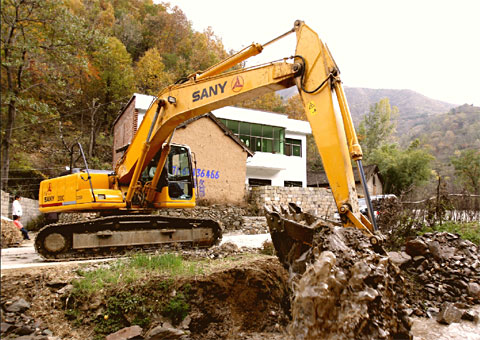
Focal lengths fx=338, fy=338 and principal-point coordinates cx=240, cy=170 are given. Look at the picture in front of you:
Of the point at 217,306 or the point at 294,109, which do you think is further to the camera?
the point at 294,109

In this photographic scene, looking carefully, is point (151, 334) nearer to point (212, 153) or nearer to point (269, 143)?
point (212, 153)

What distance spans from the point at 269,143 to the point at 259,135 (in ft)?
3.43

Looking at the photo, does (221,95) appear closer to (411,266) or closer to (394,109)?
(411,266)

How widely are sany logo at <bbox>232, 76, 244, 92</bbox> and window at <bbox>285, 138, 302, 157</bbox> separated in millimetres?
21131

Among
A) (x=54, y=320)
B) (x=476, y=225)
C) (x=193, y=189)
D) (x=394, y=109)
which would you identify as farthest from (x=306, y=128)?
(x=394, y=109)

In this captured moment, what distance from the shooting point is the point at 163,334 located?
423cm

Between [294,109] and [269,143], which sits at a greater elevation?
[294,109]

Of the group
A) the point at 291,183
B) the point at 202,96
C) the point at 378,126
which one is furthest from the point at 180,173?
the point at 378,126

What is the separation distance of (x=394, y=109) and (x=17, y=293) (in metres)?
59.8

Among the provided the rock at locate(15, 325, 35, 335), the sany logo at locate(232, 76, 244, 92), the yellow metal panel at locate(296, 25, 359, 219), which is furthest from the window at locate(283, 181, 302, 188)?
the rock at locate(15, 325, 35, 335)

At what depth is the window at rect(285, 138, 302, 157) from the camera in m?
27.1

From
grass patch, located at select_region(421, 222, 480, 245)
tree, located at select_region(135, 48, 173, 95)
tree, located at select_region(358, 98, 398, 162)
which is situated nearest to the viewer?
grass patch, located at select_region(421, 222, 480, 245)

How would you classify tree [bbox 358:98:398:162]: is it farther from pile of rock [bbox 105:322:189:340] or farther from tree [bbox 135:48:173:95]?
pile of rock [bbox 105:322:189:340]

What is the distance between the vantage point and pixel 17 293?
4215 millimetres
